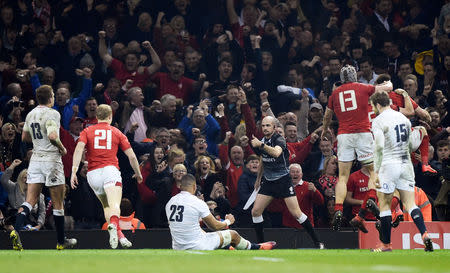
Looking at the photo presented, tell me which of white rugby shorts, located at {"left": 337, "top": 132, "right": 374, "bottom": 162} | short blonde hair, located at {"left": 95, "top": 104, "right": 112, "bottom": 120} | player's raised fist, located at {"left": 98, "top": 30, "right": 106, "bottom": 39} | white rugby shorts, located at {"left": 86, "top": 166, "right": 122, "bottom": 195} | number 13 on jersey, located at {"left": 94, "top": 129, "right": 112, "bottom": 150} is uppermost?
player's raised fist, located at {"left": 98, "top": 30, "right": 106, "bottom": 39}

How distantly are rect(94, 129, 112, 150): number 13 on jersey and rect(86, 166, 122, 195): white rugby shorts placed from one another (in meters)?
0.32

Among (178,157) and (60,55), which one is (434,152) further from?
(60,55)

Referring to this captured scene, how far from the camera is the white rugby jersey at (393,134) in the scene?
33.3ft

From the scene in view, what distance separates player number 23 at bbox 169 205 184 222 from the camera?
10969 millimetres

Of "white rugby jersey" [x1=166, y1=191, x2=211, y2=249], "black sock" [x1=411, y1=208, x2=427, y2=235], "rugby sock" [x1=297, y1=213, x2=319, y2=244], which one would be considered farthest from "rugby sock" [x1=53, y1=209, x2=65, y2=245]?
"black sock" [x1=411, y1=208, x2=427, y2=235]

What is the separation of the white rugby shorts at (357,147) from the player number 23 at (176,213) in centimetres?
281

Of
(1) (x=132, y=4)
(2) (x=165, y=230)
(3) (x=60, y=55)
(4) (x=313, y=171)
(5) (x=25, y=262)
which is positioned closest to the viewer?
(5) (x=25, y=262)

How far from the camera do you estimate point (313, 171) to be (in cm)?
1509

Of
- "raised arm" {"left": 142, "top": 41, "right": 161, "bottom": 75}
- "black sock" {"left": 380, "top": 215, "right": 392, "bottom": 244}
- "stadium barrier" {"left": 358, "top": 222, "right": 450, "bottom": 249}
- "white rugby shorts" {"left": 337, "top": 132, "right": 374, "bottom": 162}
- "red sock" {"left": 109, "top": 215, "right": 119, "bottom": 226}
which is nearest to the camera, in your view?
"black sock" {"left": 380, "top": 215, "right": 392, "bottom": 244}

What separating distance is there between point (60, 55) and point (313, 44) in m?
6.15

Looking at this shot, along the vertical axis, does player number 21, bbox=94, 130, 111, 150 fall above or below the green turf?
above

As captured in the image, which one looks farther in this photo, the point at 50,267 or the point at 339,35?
the point at 339,35

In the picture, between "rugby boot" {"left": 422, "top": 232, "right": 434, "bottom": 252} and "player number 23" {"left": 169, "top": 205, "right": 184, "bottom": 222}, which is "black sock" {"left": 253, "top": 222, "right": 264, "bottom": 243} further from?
"rugby boot" {"left": 422, "top": 232, "right": 434, "bottom": 252}

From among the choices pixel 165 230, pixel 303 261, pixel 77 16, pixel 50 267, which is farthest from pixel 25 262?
pixel 77 16
